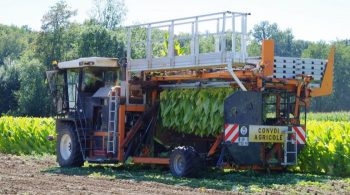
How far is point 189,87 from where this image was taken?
16.0 metres

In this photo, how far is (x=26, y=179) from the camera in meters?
14.4

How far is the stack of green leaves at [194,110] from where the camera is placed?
15250 millimetres

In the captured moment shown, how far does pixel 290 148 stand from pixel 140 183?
3573 mm

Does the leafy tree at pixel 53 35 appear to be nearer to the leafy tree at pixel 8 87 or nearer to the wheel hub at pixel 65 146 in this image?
the leafy tree at pixel 8 87

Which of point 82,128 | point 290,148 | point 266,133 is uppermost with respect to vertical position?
point 266,133

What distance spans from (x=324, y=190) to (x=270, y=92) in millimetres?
3074

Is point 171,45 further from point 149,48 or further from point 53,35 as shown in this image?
point 53,35

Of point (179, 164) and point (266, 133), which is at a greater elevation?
point (266, 133)

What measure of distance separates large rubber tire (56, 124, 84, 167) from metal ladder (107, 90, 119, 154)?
117 cm

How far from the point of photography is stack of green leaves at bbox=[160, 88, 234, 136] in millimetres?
15250

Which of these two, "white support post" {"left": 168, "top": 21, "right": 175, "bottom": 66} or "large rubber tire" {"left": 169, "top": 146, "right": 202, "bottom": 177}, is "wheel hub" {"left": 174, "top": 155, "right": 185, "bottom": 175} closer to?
"large rubber tire" {"left": 169, "top": 146, "right": 202, "bottom": 177}

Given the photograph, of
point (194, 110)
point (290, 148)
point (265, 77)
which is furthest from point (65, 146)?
point (265, 77)

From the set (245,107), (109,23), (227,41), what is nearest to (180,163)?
(245,107)

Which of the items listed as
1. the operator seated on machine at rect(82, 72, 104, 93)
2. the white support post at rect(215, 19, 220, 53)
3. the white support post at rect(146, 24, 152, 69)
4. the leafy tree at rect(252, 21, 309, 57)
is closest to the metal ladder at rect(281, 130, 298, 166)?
the white support post at rect(215, 19, 220, 53)
